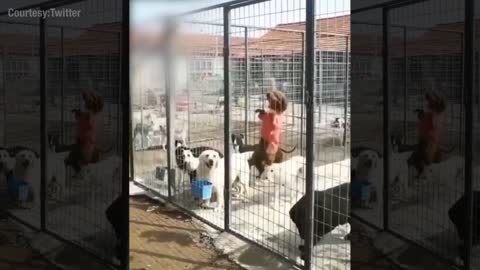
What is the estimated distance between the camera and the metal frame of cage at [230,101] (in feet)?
8.14

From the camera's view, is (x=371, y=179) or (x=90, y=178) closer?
(x=371, y=179)

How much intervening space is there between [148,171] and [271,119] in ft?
5.98

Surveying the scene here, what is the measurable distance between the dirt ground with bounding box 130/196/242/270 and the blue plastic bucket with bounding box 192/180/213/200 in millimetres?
199

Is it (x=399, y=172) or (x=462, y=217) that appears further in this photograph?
(x=399, y=172)

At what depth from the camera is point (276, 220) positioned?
3.00 metres

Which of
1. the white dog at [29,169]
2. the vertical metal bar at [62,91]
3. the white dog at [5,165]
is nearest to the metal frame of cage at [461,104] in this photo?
the vertical metal bar at [62,91]

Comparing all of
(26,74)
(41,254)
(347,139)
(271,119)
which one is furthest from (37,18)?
(347,139)

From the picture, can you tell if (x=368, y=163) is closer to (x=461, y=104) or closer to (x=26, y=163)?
(x=461, y=104)

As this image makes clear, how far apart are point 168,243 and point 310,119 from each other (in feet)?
4.60

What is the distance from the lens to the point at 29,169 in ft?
8.25

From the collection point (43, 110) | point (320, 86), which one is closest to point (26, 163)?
point (43, 110)

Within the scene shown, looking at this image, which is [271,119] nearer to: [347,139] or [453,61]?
[347,139]

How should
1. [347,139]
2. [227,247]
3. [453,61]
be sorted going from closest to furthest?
[453,61] < [347,139] < [227,247]

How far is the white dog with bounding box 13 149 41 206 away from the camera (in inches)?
98.2
